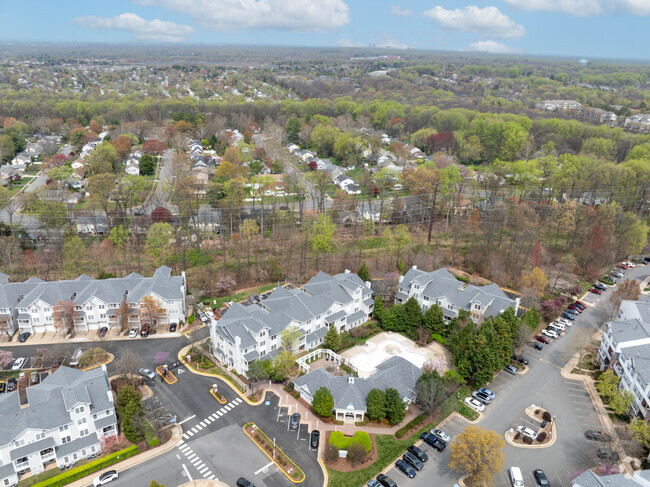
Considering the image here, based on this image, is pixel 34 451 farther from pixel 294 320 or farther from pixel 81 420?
pixel 294 320

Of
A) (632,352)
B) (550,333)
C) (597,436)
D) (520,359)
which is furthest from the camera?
(550,333)

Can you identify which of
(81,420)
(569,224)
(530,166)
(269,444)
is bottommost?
(269,444)

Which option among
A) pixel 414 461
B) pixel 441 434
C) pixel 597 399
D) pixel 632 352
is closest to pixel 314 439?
pixel 414 461

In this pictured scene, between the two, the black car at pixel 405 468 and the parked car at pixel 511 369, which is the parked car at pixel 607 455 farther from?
the black car at pixel 405 468

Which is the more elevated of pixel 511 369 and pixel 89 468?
pixel 511 369

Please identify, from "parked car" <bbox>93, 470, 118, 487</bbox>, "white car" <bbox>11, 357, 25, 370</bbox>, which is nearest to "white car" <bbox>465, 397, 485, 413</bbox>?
"parked car" <bbox>93, 470, 118, 487</bbox>

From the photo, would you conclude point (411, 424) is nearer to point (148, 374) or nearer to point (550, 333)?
point (550, 333)

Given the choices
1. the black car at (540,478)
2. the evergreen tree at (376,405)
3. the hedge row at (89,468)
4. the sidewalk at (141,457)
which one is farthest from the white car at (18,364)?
the black car at (540,478)

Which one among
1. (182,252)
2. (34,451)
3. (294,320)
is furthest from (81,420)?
(182,252)
